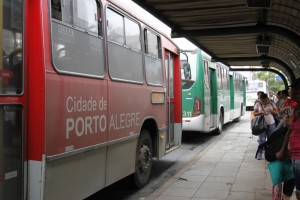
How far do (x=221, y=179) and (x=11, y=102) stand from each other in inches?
186

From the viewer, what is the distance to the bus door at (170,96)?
8.43 m

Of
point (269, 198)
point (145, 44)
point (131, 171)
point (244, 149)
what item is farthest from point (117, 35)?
point (244, 149)

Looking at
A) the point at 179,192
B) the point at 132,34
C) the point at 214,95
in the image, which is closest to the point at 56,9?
the point at 132,34

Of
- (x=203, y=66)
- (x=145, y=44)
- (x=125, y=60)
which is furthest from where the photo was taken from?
(x=203, y=66)

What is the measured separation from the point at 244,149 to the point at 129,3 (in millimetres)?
6439

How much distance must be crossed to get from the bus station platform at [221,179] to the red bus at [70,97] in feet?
2.56

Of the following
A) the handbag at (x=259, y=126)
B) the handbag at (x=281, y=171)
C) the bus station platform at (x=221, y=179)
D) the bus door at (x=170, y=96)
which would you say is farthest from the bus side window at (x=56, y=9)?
the handbag at (x=259, y=126)

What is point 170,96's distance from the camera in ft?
28.5

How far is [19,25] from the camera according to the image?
3699 mm

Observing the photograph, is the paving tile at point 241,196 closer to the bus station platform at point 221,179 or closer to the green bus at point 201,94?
the bus station platform at point 221,179

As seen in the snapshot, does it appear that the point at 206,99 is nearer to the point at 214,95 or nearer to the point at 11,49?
the point at 214,95

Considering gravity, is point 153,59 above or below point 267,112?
above

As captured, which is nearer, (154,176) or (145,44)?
(145,44)

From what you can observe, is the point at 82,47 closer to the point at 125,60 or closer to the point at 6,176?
the point at 125,60
